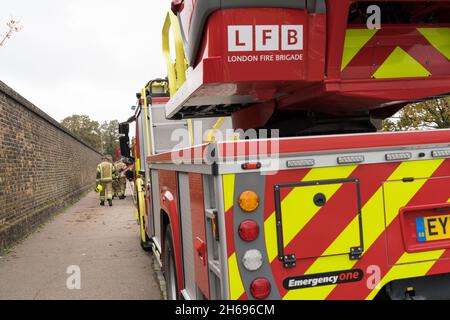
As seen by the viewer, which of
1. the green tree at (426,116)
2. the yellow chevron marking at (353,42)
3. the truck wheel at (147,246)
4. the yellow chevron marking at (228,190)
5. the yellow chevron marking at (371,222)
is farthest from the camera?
the green tree at (426,116)

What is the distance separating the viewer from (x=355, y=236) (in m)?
2.30

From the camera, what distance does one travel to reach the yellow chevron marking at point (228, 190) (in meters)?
2.13

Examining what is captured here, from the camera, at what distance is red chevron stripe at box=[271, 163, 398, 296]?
7.26 feet

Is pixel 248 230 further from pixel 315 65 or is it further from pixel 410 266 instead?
pixel 315 65

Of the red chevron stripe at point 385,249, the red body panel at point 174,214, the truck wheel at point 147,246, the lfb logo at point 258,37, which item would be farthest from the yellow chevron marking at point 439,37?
the truck wheel at point 147,246

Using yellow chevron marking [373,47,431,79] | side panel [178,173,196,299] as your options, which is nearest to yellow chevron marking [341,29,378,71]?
yellow chevron marking [373,47,431,79]

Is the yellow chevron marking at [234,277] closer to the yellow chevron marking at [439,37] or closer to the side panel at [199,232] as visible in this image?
the side panel at [199,232]

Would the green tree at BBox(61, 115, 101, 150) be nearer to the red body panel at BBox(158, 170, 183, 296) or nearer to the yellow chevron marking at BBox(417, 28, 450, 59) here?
the red body panel at BBox(158, 170, 183, 296)

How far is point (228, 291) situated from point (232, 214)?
375 mm

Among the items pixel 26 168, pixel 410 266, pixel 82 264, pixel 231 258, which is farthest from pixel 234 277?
pixel 26 168

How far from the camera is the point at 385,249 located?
2.35m

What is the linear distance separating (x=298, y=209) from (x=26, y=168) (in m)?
10.0

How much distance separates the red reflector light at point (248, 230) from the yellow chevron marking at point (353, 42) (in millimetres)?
1152

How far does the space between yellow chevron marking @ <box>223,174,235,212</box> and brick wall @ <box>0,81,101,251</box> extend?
7.22m
